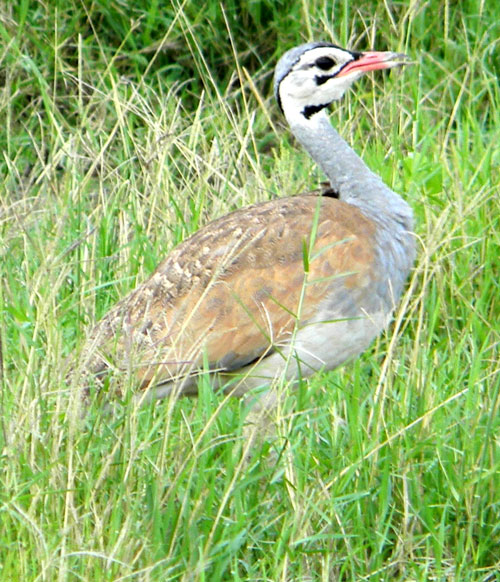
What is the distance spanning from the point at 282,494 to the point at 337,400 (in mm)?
603

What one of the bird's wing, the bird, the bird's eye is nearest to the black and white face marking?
the bird's eye

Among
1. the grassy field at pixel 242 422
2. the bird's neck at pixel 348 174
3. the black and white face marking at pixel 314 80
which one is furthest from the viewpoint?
the black and white face marking at pixel 314 80

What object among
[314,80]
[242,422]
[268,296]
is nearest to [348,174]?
[314,80]

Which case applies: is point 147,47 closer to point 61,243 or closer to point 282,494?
point 61,243

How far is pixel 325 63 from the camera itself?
479 cm

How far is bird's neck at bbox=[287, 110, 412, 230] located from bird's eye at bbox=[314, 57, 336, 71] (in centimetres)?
16

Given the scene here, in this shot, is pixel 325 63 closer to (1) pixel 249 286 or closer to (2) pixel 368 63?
(2) pixel 368 63

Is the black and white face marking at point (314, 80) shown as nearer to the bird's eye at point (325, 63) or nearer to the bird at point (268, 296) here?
the bird's eye at point (325, 63)

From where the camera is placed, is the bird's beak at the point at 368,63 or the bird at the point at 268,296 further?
the bird's beak at the point at 368,63

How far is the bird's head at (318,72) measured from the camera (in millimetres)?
4777

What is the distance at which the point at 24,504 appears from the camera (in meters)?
3.33

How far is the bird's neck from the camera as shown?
4.57m

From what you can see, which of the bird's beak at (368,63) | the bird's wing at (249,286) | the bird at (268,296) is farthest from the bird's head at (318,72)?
the bird's wing at (249,286)

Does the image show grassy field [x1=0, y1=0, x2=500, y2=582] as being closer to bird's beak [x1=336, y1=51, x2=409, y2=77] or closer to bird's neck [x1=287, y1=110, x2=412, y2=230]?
bird's neck [x1=287, y1=110, x2=412, y2=230]
